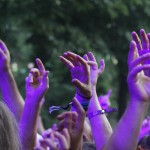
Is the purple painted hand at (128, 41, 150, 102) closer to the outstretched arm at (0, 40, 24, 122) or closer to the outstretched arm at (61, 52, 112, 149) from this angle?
the outstretched arm at (61, 52, 112, 149)

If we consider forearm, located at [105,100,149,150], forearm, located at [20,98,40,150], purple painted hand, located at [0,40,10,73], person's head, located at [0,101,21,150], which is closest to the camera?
person's head, located at [0,101,21,150]

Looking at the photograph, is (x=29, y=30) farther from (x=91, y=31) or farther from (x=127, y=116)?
(x=127, y=116)

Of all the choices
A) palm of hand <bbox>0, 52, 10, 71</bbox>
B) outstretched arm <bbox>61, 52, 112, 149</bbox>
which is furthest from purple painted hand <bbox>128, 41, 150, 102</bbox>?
palm of hand <bbox>0, 52, 10, 71</bbox>

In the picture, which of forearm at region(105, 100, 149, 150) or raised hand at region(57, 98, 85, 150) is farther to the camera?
forearm at region(105, 100, 149, 150)

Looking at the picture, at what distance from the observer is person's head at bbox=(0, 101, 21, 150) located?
1.88 metres

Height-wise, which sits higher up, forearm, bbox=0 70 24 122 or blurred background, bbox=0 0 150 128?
blurred background, bbox=0 0 150 128

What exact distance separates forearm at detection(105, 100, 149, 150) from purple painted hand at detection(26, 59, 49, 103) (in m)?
0.63

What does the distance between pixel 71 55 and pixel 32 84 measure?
412 millimetres

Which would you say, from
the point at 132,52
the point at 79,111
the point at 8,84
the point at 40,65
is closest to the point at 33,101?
the point at 40,65

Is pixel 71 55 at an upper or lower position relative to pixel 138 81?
upper

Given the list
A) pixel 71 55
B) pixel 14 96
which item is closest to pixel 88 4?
pixel 14 96

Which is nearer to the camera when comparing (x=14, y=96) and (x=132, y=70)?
(x=132, y=70)

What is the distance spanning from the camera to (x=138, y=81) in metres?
2.38

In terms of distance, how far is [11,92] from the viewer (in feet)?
10.3
